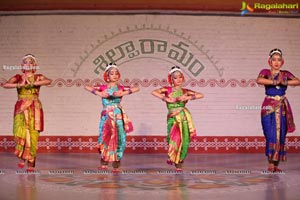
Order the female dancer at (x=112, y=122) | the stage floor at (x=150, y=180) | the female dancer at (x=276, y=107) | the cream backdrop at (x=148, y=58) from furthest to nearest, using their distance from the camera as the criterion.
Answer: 1. the cream backdrop at (x=148, y=58)
2. the female dancer at (x=112, y=122)
3. the female dancer at (x=276, y=107)
4. the stage floor at (x=150, y=180)

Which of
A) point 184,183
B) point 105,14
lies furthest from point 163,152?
point 184,183

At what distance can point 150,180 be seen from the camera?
7180mm

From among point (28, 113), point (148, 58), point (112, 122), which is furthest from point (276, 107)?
point (148, 58)

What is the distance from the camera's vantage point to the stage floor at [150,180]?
6008mm

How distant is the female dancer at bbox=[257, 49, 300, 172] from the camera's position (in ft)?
25.8

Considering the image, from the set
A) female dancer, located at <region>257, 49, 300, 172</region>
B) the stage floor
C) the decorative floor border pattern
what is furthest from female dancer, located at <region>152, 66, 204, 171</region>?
the decorative floor border pattern

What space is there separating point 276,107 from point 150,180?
6.13 ft

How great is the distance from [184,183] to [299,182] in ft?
4.10

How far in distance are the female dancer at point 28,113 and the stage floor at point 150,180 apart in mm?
286

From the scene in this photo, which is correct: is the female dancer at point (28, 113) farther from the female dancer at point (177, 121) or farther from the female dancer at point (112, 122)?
the female dancer at point (177, 121)

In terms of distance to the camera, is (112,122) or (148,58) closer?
(112,122)

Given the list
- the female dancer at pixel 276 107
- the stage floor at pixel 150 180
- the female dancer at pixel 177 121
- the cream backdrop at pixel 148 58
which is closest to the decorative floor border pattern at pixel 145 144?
the cream backdrop at pixel 148 58

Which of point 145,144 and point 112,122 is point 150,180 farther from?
point 145,144

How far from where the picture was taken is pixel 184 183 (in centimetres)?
691
